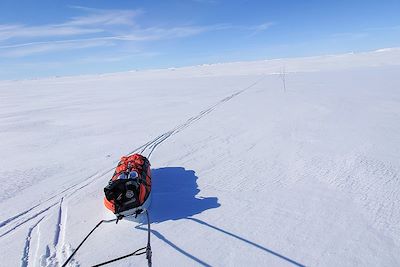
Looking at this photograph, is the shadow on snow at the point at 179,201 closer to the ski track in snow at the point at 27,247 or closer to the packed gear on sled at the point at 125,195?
the packed gear on sled at the point at 125,195

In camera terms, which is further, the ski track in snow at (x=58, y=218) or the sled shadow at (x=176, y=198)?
the sled shadow at (x=176, y=198)

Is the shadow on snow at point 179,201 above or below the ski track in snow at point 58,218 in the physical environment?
below

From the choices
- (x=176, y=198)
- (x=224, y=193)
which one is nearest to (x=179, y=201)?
(x=176, y=198)

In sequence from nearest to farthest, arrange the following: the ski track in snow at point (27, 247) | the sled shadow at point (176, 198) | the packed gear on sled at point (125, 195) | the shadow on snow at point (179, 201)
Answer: the ski track in snow at point (27, 247) < the shadow on snow at point (179, 201) < the packed gear on sled at point (125, 195) < the sled shadow at point (176, 198)

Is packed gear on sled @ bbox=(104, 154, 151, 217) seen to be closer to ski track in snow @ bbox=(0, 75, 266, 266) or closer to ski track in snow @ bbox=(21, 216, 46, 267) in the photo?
ski track in snow @ bbox=(0, 75, 266, 266)

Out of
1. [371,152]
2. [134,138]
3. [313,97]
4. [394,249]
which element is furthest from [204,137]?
[313,97]

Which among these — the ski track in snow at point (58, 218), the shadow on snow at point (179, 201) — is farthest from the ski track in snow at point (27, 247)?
the shadow on snow at point (179, 201)

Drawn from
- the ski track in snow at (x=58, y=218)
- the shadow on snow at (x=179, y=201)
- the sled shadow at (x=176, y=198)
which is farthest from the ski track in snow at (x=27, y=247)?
the sled shadow at (x=176, y=198)

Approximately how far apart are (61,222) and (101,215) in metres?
0.60

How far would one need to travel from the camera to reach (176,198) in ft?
17.6

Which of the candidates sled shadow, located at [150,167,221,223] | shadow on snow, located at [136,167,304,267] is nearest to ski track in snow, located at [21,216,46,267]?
shadow on snow, located at [136,167,304,267]

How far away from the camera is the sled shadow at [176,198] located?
15.9 feet

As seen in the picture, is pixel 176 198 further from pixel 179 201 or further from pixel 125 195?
pixel 125 195

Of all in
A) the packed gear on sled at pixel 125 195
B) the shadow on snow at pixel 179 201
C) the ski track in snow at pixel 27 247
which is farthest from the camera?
the packed gear on sled at pixel 125 195
